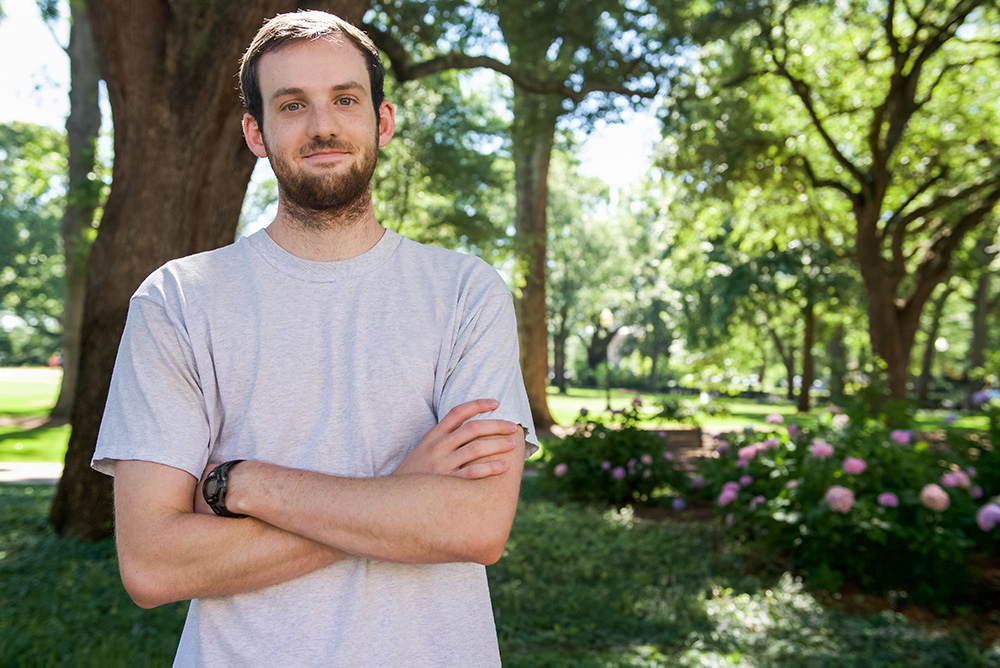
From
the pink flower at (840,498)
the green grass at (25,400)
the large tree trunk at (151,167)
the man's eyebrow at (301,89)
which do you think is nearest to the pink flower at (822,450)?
the pink flower at (840,498)

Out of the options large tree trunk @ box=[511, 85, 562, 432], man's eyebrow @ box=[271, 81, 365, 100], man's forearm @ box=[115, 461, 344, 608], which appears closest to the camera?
man's forearm @ box=[115, 461, 344, 608]

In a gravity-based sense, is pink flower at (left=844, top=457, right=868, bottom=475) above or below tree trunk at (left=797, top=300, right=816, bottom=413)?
below

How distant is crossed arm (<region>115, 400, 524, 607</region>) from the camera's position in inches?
55.9

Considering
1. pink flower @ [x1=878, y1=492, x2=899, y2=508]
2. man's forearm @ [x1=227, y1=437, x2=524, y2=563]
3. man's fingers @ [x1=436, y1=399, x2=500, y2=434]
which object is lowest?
pink flower @ [x1=878, y1=492, x2=899, y2=508]

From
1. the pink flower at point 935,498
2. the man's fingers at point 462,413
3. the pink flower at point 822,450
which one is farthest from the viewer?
the pink flower at point 822,450

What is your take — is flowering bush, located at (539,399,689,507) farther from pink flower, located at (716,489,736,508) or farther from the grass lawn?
the grass lawn

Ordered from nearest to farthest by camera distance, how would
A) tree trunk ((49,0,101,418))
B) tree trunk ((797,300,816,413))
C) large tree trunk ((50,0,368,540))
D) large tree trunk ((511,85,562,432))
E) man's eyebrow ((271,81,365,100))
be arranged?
man's eyebrow ((271,81,365,100)) → large tree trunk ((50,0,368,540)) → tree trunk ((49,0,101,418)) → large tree trunk ((511,85,562,432)) → tree trunk ((797,300,816,413))

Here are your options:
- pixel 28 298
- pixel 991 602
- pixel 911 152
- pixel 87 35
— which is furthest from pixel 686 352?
pixel 28 298

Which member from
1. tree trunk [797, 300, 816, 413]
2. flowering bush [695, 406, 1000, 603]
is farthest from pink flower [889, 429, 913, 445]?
tree trunk [797, 300, 816, 413]

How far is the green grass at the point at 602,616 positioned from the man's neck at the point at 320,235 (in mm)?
2631

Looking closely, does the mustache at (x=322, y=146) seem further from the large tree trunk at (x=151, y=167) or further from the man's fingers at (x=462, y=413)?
the large tree trunk at (x=151, y=167)

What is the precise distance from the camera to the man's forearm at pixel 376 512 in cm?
142

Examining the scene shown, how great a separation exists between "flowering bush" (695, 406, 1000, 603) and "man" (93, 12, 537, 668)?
14.5 feet

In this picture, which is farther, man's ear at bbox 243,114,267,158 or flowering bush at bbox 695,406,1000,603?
flowering bush at bbox 695,406,1000,603
